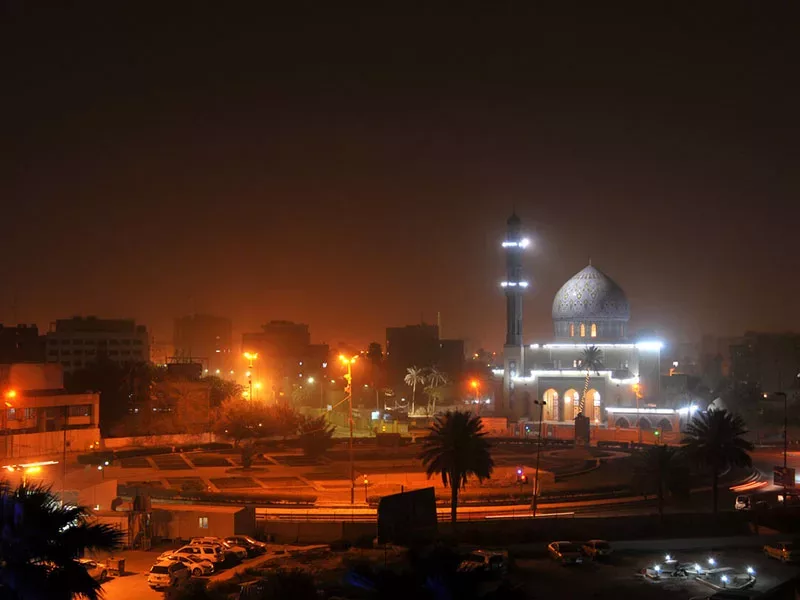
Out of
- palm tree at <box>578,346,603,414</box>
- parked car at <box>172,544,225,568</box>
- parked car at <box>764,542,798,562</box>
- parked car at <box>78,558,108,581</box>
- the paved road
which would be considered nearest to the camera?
the paved road

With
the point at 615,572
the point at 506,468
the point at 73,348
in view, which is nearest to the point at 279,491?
the point at 506,468

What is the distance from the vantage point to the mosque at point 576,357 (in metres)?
71.2

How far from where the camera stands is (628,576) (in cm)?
2597

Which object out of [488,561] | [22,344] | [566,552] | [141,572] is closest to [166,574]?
[141,572]

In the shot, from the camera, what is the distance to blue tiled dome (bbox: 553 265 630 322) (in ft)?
247

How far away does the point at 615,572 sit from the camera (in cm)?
2641

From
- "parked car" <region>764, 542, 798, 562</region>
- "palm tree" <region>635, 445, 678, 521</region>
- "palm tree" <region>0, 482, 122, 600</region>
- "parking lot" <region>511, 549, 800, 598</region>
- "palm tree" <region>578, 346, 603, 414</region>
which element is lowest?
"parking lot" <region>511, 549, 800, 598</region>

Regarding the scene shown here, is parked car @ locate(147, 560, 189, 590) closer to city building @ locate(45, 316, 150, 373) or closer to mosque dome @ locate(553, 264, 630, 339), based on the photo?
mosque dome @ locate(553, 264, 630, 339)

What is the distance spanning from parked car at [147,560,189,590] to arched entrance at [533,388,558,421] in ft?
165

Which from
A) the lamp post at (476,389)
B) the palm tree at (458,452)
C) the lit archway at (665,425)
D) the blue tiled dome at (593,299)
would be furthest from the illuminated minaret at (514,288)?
the palm tree at (458,452)

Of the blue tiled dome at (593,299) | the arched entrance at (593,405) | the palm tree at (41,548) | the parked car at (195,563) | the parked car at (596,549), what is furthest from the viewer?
the blue tiled dome at (593,299)

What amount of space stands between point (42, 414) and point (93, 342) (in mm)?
53384

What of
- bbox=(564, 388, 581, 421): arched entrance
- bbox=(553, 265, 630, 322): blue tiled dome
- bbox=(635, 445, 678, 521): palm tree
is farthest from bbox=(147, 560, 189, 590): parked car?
bbox=(553, 265, 630, 322): blue tiled dome

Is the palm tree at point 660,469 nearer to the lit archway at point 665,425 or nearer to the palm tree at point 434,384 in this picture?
the lit archway at point 665,425
